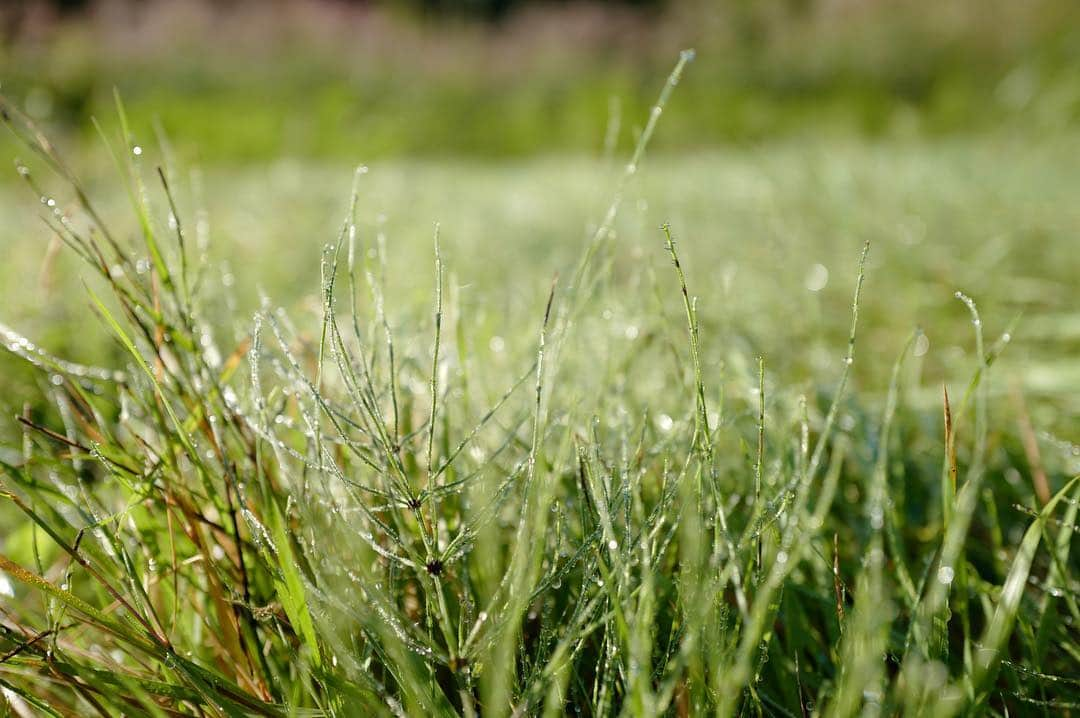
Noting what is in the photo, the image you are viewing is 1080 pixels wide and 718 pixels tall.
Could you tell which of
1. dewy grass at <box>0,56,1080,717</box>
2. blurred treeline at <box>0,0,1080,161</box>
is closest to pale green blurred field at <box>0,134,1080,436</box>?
dewy grass at <box>0,56,1080,717</box>

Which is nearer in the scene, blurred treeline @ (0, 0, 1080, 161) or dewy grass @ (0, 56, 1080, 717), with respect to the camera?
dewy grass @ (0, 56, 1080, 717)

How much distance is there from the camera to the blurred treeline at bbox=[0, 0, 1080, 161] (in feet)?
16.6

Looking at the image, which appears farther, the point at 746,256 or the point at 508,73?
the point at 508,73

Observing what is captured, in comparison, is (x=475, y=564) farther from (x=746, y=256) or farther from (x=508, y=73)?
(x=508, y=73)

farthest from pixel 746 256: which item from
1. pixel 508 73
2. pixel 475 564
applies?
pixel 508 73

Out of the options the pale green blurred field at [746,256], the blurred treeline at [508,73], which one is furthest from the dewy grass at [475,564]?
the blurred treeline at [508,73]

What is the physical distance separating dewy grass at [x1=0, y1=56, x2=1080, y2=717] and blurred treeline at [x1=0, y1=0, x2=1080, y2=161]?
4.37 meters

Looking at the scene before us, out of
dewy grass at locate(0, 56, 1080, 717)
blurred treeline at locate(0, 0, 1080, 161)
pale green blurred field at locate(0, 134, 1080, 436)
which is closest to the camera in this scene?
dewy grass at locate(0, 56, 1080, 717)

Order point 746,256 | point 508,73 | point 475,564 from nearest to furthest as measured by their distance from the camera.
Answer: point 475,564
point 746,256
point 508,73

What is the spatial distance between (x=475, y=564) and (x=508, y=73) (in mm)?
6248

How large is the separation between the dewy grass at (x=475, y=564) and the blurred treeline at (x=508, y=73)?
437cm

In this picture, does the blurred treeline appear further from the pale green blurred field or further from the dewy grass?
the dewy grass

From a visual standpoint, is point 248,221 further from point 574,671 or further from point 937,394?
point 574,671

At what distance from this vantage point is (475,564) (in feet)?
1.43
